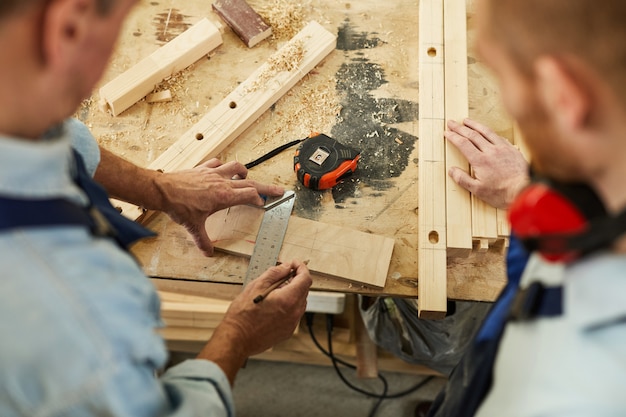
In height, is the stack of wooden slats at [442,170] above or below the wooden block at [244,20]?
below

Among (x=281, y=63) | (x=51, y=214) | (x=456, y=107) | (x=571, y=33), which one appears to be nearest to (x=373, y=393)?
(x=456, y=107)

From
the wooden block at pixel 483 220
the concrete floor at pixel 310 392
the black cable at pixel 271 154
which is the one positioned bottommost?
the concrete floor at pixel 310 392

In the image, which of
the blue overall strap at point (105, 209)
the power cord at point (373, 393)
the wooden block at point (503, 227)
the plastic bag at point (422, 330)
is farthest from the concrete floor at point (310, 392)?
the blue overall strap at point (105, 209)

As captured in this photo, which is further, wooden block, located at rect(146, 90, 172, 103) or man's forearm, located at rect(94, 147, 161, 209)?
wooden block, located at rect(146, 90, 172, 103)

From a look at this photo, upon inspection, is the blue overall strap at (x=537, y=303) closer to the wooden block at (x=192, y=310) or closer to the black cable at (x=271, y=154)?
the black cable at (x=271, y=154)

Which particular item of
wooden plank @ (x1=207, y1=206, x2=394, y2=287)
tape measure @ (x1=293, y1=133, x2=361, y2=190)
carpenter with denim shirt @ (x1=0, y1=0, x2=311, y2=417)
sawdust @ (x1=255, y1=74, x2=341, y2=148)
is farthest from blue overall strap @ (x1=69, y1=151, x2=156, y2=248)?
sawdust @ (x1=255, y1=74, x2=341, y2=148)

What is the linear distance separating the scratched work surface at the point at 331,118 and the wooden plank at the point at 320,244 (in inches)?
1.8

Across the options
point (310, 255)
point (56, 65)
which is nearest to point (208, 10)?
point (310, 255)

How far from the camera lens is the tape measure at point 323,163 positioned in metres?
1.90

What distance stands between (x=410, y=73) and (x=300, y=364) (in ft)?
5.72

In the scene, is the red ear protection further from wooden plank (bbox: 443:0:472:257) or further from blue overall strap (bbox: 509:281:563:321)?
wooden plank (bbox: 443:0:472:257)

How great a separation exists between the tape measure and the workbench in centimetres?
5

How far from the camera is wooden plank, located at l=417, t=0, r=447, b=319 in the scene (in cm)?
174

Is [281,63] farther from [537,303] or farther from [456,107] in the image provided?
Answer: [537,303]
